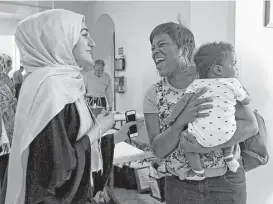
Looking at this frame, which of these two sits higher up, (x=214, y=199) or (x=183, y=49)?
(x=183, y=49)

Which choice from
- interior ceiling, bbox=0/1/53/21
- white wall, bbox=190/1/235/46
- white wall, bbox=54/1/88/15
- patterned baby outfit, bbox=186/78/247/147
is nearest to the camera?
patterned baby outfit, bbox=186/78/247/147

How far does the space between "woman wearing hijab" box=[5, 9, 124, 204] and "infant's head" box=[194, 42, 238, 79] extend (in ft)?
1.44

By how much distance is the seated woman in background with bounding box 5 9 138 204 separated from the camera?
0.97 metres

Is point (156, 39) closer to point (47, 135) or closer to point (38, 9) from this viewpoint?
point (47, 135)

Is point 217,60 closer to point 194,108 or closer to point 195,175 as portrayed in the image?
point 194,108

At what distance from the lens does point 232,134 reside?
3.14 ft

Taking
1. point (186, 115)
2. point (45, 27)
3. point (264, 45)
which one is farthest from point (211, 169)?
point (45, 27)

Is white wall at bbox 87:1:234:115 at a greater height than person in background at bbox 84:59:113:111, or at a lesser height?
greater

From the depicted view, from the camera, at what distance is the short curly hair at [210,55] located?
99cm

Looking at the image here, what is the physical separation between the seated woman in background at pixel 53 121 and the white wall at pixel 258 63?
73cm

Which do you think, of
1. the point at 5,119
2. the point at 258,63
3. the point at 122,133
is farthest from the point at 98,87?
the point at 258,63

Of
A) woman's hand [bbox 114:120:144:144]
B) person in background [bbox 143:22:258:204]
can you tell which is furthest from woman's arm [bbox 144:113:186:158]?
woman's hand [bbox 114:120:144:144]

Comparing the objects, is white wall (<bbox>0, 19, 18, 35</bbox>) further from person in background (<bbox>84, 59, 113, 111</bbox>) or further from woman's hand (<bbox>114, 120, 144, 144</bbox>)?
woman's hand (<bbox>114, 120, 144, 144</bbox>)

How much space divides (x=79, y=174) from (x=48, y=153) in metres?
0.14
